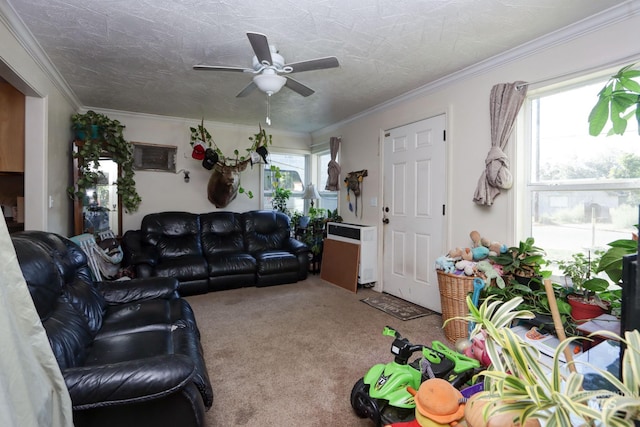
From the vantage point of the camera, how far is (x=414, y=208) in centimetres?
353

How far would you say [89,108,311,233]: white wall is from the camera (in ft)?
14.5

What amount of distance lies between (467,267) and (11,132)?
13.6ft

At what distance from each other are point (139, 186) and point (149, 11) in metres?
3.05

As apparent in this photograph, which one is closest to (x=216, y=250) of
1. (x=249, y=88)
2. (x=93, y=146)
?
(x=93, y=146)

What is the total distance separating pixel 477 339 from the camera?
5.92 ft

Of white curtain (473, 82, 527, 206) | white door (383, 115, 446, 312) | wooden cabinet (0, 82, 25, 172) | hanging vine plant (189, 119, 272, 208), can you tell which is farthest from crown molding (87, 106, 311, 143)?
white curtain (473, 82, 527, 206)

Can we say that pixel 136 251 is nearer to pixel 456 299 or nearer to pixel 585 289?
pixel 456 299

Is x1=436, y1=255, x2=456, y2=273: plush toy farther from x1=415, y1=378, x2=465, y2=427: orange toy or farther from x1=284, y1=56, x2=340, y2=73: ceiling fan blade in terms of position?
x1=284, y1=56, x2=340, y2=73: ceiling fan blade

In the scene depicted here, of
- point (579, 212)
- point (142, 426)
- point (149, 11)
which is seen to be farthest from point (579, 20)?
point (142, 426)

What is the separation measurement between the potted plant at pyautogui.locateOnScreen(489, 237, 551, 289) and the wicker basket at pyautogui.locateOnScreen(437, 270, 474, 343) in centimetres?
28

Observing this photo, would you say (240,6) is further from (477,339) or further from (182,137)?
(182,137)

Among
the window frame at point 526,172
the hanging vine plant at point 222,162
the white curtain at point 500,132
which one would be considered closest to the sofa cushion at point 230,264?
the hanging vine plant at point 222,162

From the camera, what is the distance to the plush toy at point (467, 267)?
2496 millimetres

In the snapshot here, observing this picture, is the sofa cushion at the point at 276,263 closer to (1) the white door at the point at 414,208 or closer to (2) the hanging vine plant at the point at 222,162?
(2) the hanging vine plant at the point at 222,162
